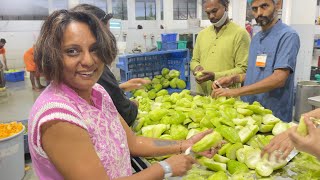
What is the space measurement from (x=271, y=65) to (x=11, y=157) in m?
2.80

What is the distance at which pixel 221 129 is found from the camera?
1.46 meters

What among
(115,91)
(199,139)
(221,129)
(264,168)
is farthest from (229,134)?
(115,91)

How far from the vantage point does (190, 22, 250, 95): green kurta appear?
8.58 ft

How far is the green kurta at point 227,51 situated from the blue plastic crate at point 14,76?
22.6 feet

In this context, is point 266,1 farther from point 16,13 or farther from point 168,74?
point 16,13

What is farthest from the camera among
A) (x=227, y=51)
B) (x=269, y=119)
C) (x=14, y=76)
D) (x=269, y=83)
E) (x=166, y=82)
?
(x=14, y=76)

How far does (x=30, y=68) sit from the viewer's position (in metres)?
6.69

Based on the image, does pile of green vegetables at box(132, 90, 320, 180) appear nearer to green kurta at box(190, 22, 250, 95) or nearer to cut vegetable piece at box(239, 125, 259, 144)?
cut vegetable piece at box(239, 125, 259, 144)

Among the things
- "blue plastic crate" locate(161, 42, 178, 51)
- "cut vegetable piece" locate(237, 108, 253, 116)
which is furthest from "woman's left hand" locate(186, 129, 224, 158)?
"blue plastic crate" locate(161, 42, 178, 51)

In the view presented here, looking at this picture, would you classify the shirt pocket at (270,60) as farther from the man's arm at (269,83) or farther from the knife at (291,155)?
the knife at (291,155)

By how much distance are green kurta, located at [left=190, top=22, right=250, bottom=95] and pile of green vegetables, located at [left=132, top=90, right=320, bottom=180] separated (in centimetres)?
73

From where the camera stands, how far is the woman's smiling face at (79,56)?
930 millimetres

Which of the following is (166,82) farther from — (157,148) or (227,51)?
(157,148)

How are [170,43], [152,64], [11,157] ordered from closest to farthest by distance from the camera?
1. [11,157]
2. [152,64]
3. [170,43]
